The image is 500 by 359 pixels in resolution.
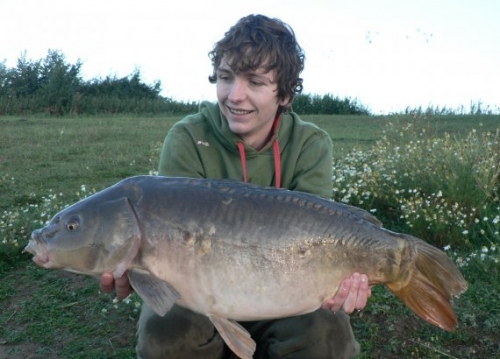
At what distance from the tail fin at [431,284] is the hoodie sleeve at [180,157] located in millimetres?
1116

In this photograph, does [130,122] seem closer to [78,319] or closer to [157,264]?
[78,319]

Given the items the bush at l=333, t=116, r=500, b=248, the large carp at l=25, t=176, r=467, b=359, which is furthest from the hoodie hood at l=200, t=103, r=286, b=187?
the bush at l=333, t=116, r=500, b=248

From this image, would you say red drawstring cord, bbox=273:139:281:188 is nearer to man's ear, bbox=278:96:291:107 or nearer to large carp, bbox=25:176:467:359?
man's ear, bbox=278:96:291:107

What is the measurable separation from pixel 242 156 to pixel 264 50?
0.50 metres

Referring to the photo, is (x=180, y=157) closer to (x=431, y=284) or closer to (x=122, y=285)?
(x=122, y=285)

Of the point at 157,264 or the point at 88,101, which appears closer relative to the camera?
the point at 157,264

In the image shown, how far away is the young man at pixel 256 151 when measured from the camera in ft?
9.87

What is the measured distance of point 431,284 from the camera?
2.70m

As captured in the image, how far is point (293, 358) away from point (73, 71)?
786 inches

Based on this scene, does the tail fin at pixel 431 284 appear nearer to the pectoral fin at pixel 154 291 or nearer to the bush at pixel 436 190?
the pectoral fin at pixel 154 291

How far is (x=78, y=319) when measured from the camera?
13.2ft

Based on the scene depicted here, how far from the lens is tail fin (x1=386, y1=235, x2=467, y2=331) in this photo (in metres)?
2.69

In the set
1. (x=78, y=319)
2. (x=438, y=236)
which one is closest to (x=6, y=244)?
(x=78, y=319)

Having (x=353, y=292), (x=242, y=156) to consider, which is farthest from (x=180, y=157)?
(x=353, y=292)
